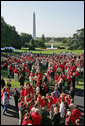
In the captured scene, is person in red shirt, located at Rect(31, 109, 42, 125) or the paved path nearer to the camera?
person in red shirt, located at Rect(31, 109, 42, 125)

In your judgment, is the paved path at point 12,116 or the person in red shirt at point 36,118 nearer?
the person in red shirt at point 36,118

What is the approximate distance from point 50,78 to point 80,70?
405 centimetres

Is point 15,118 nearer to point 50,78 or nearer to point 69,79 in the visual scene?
point 69,79

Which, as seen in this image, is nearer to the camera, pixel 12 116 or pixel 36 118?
pixel 36 118

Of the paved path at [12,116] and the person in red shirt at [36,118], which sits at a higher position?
the person in red shirt at [36,118]

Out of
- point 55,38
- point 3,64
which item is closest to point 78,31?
point 3,64

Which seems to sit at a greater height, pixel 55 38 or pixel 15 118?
pixel 55 38

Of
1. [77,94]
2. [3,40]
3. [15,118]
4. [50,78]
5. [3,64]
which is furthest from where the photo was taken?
[3,40]

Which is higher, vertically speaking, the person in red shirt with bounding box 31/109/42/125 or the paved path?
the person in red shirt with bounding box 31/109/42/125

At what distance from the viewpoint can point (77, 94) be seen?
1390 centimetres

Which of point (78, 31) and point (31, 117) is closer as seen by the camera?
point (31, 117)

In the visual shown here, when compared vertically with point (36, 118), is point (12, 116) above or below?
below

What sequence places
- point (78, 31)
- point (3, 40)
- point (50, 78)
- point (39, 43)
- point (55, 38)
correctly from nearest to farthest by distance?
point (50, 78)
point (78, 31)
point (3, 40)
point (39, 43)
point (55, 38)

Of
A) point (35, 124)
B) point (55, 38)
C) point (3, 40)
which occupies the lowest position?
point (35, 124)
